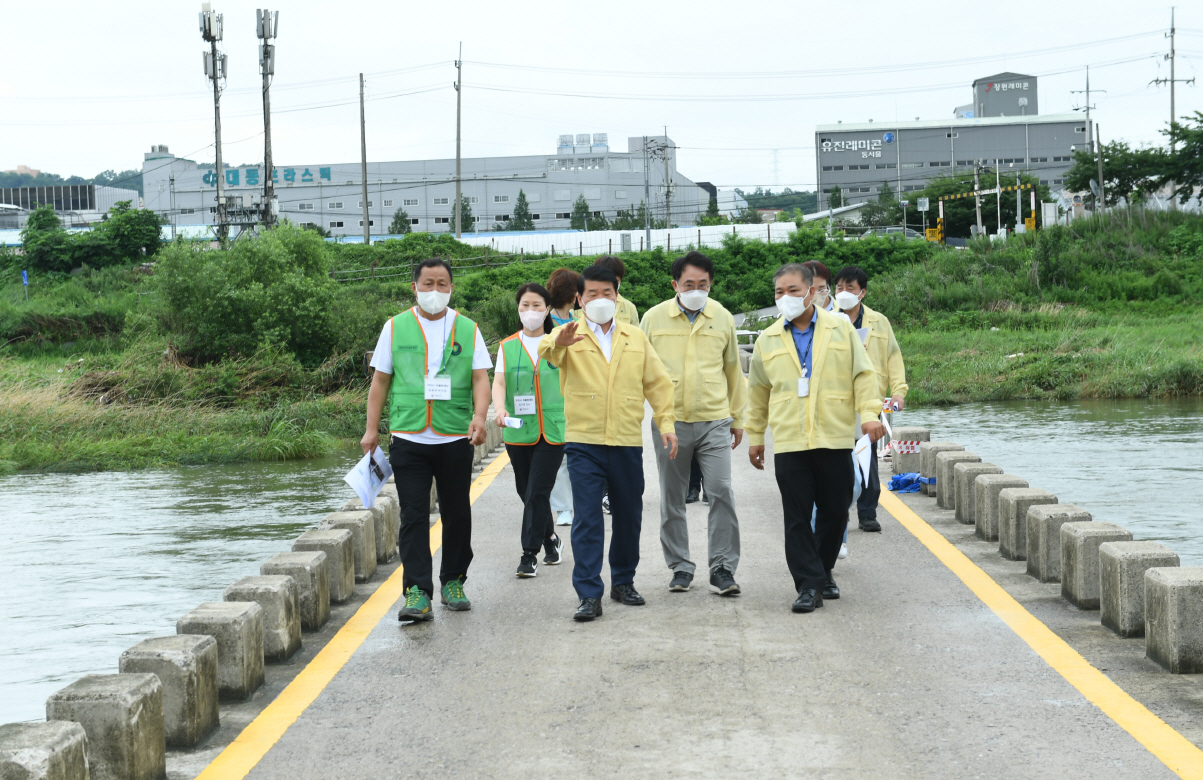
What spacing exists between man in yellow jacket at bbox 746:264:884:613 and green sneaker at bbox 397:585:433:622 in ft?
6.47

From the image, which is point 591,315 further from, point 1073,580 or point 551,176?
point 551,176

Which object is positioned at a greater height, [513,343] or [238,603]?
[513,343]

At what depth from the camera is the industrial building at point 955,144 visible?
114 m

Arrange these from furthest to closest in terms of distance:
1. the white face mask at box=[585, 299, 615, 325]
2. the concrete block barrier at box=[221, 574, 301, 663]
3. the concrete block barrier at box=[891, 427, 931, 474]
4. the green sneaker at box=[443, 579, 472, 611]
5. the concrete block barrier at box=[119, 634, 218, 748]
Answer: the concrete block barrier at box=[891, 427, 931, 474] < the green sneaker at box=[443, 579, 472, 611] < the white face mask at box=[585, 299, 615, 325] < the concrete block barrier at box=[221, 574, 301, 663] < the concrete block barrier at box=[119, 634, 218, 748]

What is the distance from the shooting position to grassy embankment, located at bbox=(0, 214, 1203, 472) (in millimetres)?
21250

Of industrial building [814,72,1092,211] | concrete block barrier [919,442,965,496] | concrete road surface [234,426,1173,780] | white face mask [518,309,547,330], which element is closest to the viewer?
concrete road surface [234,426,1173,780]

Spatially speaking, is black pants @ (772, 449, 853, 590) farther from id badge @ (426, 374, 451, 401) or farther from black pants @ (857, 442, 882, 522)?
black pants @ (857, 442, 882, 522)

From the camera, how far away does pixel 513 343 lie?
7.80 m

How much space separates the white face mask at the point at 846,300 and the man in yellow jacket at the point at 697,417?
1891 mm

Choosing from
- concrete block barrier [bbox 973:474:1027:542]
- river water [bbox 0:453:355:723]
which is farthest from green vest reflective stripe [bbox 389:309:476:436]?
concrete block barrier [bbox 973:474:1027:542]

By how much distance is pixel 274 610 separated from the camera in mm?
5754

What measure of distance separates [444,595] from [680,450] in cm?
158

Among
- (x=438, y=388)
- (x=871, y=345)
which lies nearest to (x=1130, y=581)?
(x=871, y=345)

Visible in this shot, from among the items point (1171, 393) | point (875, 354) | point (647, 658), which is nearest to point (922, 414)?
point (1171, 393)
